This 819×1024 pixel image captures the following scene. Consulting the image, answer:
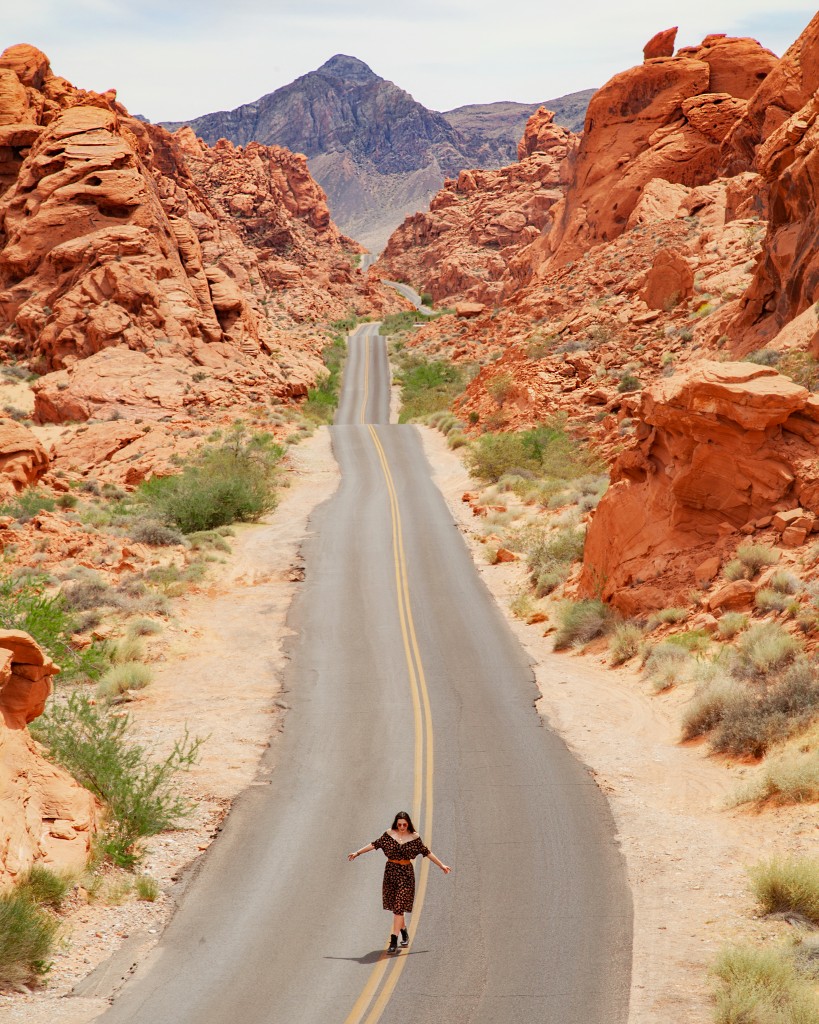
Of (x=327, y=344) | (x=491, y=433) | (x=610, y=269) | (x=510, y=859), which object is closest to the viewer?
(x=510, y=859)

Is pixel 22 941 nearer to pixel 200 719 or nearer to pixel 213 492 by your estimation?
pixel 200 719

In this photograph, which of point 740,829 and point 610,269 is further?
point 610,269

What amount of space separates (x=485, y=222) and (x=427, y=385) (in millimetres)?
59563

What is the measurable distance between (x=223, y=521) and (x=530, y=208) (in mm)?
93856

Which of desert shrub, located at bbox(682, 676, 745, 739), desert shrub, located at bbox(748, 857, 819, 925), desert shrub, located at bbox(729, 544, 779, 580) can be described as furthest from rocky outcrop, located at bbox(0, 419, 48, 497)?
desert shrub, located at bbox(748, 857, 819, 925)

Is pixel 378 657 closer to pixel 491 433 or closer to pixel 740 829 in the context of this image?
pixel 740 829

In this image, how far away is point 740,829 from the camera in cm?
1297

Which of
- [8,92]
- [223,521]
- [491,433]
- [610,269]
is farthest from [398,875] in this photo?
[8,92]

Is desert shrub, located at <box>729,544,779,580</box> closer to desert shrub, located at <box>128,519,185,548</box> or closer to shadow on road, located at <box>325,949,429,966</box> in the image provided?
shadow on road, located at <box>325,949,429,966</box>

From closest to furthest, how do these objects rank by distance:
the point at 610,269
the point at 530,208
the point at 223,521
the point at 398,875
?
the point at 398,875, the point at 223,521, the point at 610,269, the point at 530,208

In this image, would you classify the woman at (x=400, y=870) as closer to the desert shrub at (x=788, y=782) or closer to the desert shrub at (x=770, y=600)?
the desert shrub at (x=788, y=782)

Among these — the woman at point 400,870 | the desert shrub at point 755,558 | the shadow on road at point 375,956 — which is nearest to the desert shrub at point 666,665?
the desert shrub at point 755,558

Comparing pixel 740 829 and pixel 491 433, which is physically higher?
pixel 491 433

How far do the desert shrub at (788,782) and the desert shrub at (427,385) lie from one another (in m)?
47.0
